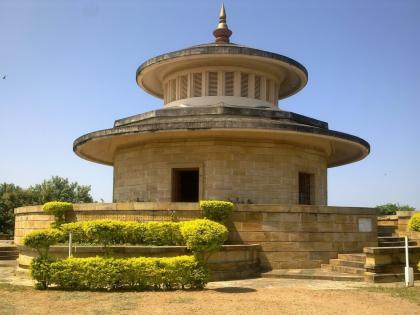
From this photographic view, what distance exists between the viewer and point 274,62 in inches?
740

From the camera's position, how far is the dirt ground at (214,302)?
8.52m

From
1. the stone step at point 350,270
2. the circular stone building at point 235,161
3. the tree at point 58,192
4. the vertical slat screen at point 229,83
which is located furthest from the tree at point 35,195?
the stone step at point 350,270

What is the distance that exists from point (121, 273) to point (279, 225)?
5.27 metres

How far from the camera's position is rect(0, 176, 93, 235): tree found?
144 ft

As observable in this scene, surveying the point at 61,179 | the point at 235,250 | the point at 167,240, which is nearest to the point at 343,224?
the point at 235,250

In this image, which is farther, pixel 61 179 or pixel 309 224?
pixel 61 179

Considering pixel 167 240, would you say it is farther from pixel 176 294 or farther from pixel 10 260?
pixel 10 260

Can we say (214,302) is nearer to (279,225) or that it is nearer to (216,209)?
(216,209)

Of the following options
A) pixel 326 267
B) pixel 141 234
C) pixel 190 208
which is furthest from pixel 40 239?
pixel 326 267

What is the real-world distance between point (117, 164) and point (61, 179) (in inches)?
1457

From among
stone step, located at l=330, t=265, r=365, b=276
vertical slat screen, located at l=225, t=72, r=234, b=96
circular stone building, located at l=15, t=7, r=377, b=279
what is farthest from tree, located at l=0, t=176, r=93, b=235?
stone step, located at l=330, t=265, r=365, b=276

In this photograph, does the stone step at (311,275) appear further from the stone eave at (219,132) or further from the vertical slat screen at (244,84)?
the vertical slat screen at (244,84)

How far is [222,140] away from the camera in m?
16.2

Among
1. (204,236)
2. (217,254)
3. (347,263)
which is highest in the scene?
(204,236)
